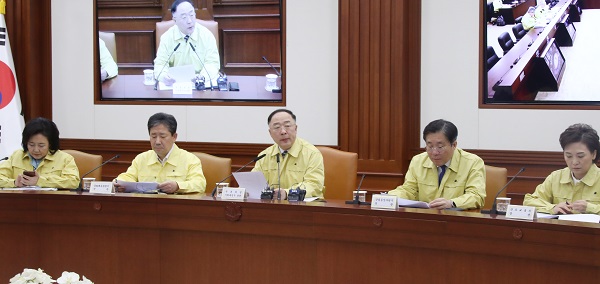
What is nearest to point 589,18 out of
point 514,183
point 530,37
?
point 530,37

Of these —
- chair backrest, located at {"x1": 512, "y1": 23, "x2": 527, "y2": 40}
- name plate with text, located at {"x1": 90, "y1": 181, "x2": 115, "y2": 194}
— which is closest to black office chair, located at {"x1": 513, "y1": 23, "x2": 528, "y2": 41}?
chair backrest, located at {"x1": 512, "y1": 23, "x2": 527, "y2": 40}

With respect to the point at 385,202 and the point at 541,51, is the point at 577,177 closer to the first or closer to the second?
the point at 385,202

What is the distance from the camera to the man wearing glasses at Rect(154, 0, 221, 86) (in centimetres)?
586

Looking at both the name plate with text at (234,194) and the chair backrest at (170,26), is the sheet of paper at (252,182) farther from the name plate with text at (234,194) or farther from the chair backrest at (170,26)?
the chair backrest at (170,26)

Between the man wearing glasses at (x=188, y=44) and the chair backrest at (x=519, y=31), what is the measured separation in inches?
81.9

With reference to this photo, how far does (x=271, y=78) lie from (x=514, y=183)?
1.82 m

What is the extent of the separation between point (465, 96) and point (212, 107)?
5.98ft

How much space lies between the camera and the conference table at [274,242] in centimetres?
289

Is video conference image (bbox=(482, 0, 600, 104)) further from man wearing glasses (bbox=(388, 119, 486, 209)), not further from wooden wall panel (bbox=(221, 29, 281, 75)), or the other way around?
wooden wall panel (bbox=(221, 29, 281, 75))

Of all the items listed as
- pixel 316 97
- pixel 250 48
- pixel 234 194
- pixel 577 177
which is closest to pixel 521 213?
pixel 577 177

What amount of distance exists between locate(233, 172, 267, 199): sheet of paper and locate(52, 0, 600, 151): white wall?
180 centimetres

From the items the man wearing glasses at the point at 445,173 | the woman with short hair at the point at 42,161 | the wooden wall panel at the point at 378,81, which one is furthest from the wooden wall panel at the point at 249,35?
the man wearing glasses at the point at 445,173

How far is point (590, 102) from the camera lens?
5043mm

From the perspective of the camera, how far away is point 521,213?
2975mm
